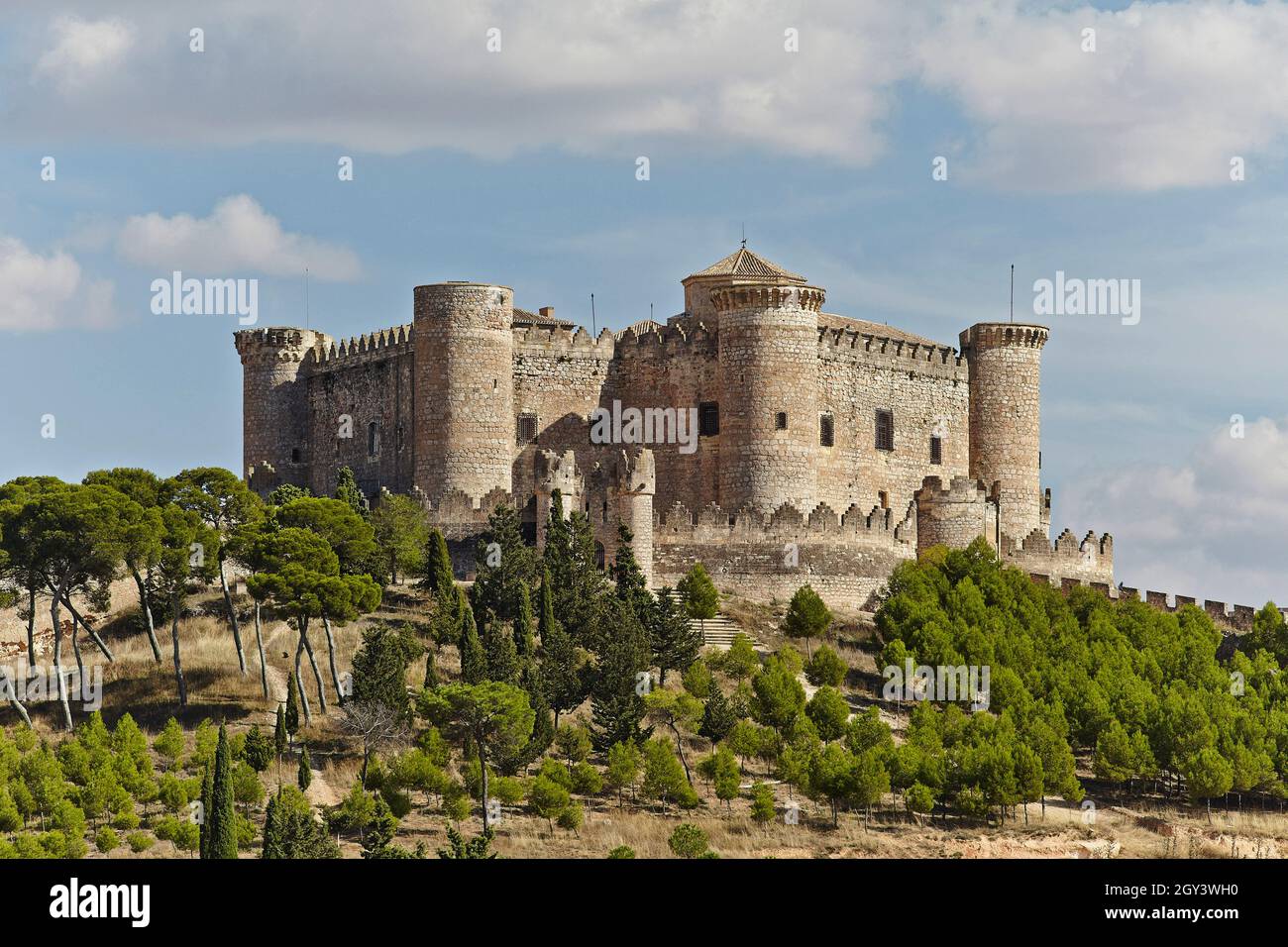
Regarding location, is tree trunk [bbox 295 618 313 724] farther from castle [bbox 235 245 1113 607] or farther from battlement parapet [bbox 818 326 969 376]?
battlement parapet [bbox 818 326 969 376]

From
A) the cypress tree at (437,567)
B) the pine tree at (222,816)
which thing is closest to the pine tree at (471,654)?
the cypress tree at (437,567)

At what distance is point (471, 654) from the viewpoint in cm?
4909

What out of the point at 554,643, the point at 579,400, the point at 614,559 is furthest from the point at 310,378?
the point at 554,643

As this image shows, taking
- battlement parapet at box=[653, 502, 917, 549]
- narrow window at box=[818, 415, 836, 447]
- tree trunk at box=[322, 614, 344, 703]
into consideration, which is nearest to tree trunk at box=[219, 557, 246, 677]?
tree trunk at box=[322, 614, 344, 703]

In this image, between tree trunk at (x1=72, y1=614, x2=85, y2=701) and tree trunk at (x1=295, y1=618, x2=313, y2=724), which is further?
tree trunk at (x1=72, y1=614, x2=85, y2=701)

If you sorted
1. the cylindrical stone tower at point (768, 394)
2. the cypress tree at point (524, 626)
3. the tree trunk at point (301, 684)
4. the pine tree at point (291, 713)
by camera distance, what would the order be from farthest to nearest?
the cylindrical stone tower at point (768, 394)
the cypress tree at point (524, 626)
the tree trunk at point (301, 684)
the pine tree at point (291, 713)

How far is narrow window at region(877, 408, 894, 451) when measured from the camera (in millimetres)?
65812

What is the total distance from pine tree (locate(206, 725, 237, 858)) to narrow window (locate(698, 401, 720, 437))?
79.1 feet

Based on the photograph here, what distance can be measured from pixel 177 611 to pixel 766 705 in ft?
45.0

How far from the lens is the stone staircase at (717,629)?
55.6 meters

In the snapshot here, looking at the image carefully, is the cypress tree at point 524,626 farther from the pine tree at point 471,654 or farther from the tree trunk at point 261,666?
the tree trunk at point 261,666

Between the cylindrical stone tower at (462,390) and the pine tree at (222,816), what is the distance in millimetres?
20584

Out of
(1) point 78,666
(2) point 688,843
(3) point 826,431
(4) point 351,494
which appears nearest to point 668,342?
(3) point 826,431

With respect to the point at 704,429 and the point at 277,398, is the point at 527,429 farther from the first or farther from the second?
the point at 277,398
